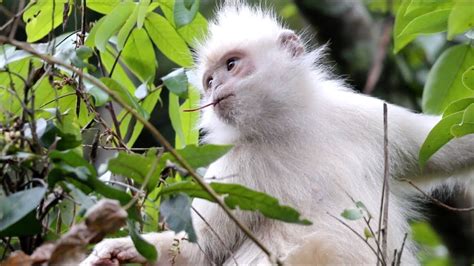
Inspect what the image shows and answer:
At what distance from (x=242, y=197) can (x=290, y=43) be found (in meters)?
1.62

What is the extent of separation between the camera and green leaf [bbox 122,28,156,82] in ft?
10.5

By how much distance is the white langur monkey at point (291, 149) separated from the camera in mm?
3162

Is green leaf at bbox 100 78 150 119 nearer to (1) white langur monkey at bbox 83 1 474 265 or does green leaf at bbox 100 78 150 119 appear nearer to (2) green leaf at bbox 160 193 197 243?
(2) green leaf at bbox 160 193 197 243

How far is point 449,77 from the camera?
3422 mm

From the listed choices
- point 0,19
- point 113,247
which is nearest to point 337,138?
point 113,247

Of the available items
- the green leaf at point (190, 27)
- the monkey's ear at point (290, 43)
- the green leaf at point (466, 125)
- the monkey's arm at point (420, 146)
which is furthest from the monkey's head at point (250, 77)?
the green leaf at point (466, 125)

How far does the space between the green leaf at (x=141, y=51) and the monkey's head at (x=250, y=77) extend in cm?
43

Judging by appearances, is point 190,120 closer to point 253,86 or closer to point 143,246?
point 253,86

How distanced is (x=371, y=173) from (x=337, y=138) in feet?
0.67

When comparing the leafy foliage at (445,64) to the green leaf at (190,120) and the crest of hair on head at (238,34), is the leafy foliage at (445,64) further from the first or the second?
the green leaf at (190,120)

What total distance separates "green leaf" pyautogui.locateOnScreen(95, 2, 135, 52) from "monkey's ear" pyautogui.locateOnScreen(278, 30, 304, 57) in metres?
1.06

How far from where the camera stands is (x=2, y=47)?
8.86 feet

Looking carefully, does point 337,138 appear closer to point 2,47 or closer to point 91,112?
point 91,112

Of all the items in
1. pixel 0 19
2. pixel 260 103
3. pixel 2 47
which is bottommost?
pixel 0 19
